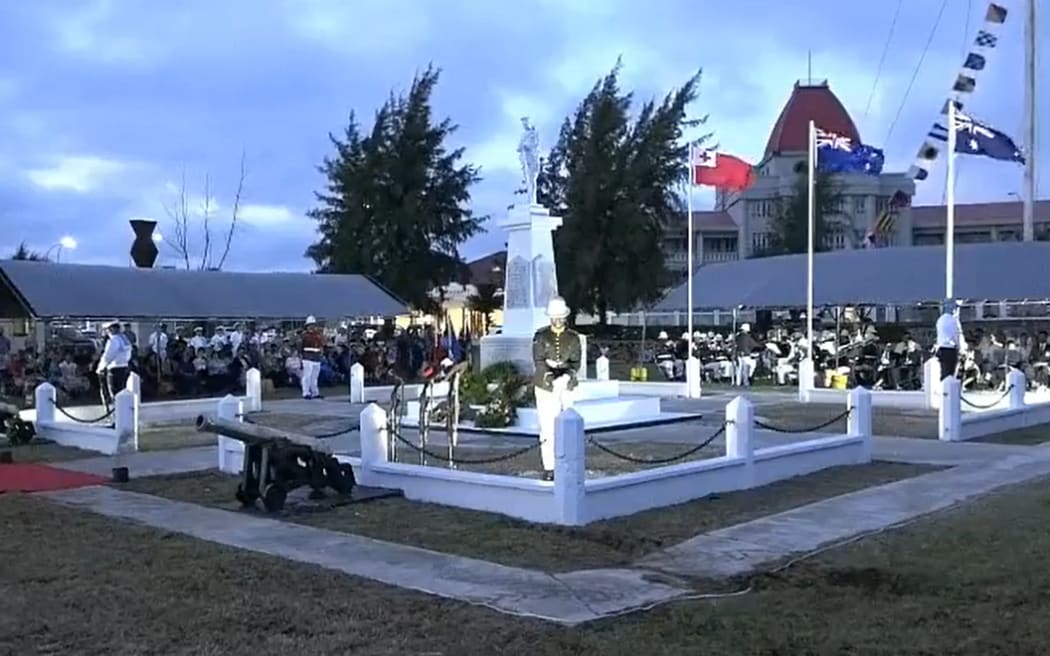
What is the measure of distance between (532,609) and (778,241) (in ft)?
201

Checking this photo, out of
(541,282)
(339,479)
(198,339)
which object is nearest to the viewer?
(339,479)

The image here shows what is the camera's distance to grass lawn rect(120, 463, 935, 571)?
9875 millimetres

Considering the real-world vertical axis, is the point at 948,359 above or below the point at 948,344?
below

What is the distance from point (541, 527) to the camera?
10.9 meters

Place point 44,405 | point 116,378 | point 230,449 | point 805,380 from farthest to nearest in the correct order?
point 805,380 < point 116,378 < point 44,405 < point 230,449

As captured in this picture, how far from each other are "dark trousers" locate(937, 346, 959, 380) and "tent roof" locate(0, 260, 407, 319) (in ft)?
54.6

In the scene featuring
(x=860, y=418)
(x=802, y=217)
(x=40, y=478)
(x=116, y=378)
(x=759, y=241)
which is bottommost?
(x=40, y=478)

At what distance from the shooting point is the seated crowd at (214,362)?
2805cm

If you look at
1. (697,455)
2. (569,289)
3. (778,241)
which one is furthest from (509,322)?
(778,241)

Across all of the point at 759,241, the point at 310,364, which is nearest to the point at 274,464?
the point at 310,364

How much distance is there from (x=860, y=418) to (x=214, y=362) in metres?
18.8

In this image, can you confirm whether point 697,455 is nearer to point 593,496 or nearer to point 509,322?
point 593,496

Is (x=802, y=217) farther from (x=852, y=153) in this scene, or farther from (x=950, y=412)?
(x=950, y=412)

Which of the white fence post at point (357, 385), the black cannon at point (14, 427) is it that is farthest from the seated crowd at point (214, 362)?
the black cannon at point (14, 427)
